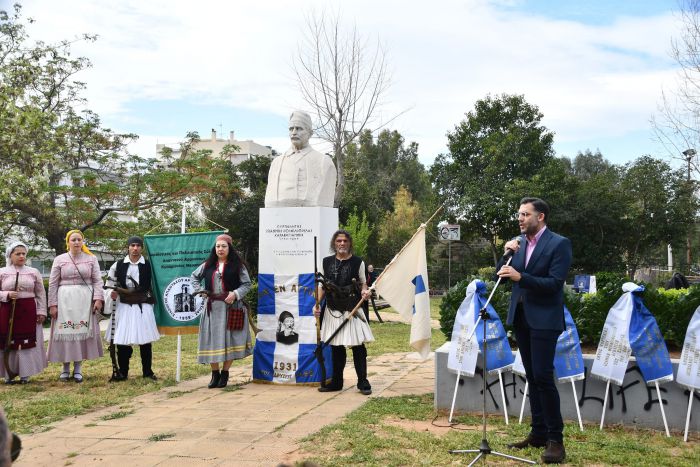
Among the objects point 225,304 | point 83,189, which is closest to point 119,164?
point 83,189

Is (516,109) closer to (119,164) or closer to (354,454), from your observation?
(119,164)

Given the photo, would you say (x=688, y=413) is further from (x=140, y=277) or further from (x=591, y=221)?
(x=591, y=221)

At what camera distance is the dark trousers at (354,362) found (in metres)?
7.59

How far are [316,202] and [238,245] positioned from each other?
24.4 metres

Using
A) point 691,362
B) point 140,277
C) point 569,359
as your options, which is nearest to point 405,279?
point 569,359

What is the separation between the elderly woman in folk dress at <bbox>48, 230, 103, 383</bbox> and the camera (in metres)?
8.49

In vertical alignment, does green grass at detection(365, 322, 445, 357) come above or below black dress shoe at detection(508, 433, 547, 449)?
below

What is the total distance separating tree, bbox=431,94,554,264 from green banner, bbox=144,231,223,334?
2426 cm

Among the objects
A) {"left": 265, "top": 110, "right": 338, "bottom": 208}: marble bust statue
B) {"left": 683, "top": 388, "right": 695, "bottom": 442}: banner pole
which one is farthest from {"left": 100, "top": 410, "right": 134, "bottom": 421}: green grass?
{"left": 683, "top": 388, "right": 695, "bottom": 442}: banner pole

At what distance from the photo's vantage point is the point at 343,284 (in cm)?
762

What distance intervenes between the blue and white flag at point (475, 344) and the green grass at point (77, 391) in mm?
3698

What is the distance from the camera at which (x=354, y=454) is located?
4.82 metres

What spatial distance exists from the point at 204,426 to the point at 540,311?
3.14 metres

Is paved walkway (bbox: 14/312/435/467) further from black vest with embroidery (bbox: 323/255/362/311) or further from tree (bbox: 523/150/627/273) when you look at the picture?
Answer: tree (bbox: 523/150/627/273)
